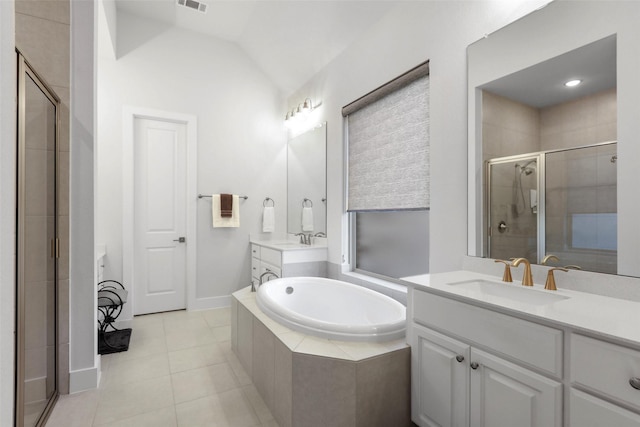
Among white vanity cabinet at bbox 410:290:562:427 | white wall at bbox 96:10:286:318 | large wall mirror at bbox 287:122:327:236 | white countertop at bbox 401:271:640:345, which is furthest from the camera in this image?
large wall mirror at bbox 287:122:327:236

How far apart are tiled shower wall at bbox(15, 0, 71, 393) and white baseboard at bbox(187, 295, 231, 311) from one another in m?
1.72

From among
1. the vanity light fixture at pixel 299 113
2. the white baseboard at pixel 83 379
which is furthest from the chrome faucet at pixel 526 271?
the vanity light fixture at pixel 299 113

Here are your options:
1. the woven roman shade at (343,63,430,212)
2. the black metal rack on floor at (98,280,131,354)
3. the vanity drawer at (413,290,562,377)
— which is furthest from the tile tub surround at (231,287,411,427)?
the black metal rack on floor at (98,280,131,354)

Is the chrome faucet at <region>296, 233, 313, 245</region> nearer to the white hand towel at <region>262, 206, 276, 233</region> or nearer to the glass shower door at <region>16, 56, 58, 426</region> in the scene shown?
the white hand towel at <region>262, 206, 276, 233</region>

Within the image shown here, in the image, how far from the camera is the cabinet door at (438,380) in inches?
55.8

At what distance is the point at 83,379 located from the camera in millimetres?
2172

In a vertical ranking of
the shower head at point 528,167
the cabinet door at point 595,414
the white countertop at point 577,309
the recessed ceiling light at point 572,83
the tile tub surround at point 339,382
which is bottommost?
the tile tub surround at point 339,382

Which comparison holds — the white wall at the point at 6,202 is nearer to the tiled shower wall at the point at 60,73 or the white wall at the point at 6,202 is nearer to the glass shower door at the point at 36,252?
the glass shower door at the point at 36,252

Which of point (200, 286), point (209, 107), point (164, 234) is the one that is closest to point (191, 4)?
point (209, 107)

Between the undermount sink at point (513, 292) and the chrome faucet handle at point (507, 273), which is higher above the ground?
the chrome faucet handle at point (507, 273)

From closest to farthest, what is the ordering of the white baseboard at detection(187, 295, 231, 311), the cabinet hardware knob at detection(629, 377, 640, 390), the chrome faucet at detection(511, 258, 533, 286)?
1. the cabinet hardware knob at detection(629, 377, 640, 390)
2. the chrome faucet at detection(511, 258, 533, 286)
3. the white baseboard at detection(187, 295, 231, 311)

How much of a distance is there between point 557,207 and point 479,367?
858mm

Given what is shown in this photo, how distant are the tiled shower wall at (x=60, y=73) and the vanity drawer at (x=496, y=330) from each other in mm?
2155

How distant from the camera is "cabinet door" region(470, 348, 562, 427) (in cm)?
112
